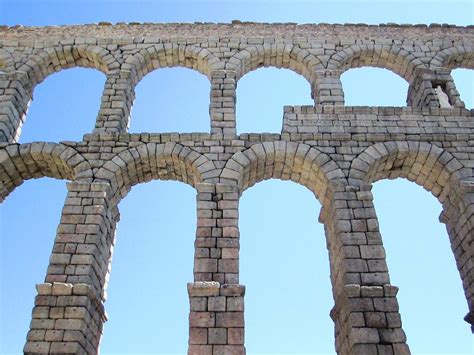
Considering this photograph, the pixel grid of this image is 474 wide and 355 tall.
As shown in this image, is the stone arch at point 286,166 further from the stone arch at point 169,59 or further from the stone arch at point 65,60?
the stone arch at point 65,60

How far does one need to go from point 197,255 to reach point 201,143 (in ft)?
10.00

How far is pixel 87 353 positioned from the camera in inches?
341

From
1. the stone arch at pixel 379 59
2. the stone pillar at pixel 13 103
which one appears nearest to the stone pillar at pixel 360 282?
the stone arch at pixel 379 59

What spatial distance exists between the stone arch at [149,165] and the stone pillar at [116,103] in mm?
1140

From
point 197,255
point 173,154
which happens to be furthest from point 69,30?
point 197,255

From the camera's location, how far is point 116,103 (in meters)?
12.3

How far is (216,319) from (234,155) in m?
3.91

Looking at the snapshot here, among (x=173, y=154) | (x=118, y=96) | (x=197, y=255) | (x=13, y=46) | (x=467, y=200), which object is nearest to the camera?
(x=197, y=255)

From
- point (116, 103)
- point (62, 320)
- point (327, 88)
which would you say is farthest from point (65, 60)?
point (62, 320)

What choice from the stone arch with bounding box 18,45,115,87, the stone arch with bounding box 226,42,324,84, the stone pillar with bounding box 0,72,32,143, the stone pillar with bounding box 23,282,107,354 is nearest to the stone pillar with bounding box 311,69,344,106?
the stone arch with bounding box 226,42,324,84

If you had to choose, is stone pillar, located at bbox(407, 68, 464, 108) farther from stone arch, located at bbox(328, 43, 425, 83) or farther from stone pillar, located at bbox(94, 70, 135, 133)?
stone pillar, located at bbox(94, 70, 135, 133)

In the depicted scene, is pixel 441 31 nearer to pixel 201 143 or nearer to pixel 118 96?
pixel 201 143

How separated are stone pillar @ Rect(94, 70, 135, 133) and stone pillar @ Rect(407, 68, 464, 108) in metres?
7.75

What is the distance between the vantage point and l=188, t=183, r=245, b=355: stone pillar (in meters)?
8.19
